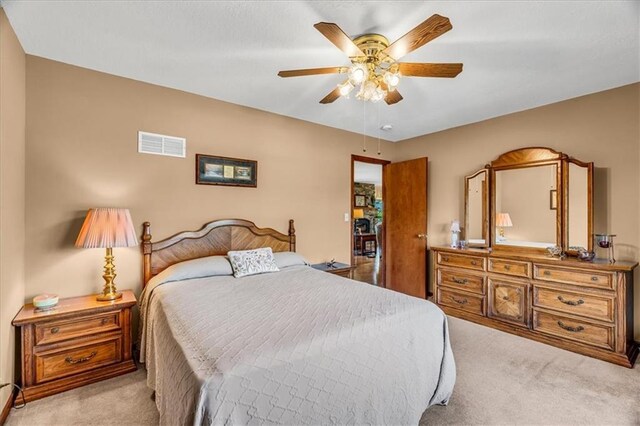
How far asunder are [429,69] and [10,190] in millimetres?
2972

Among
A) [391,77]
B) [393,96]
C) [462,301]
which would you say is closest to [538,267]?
[462,301]

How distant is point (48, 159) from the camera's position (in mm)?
2441

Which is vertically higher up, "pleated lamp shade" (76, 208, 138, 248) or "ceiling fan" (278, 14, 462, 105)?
"ceiling fan" (278, 14, 462, 105)

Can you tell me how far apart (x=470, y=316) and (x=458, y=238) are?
1.06m

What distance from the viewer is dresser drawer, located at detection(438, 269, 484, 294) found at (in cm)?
355

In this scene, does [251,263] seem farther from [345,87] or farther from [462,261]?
[462,261]

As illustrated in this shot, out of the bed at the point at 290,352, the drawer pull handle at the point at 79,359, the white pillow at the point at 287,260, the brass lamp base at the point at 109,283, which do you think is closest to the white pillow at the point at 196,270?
the bed at the point at 290,352

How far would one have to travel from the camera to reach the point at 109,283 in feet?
8.04

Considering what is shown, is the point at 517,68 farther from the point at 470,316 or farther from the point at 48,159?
the point at 48,159

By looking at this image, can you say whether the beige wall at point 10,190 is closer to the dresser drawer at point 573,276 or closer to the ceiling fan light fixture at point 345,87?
the ceiling fan light fixture at point 345,87

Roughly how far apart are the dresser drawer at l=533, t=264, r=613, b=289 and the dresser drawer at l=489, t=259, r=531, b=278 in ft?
0.25

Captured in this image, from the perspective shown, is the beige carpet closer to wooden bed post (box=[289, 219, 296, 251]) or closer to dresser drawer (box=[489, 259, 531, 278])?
dresser drawer (box=[489, 259, 531, 278])

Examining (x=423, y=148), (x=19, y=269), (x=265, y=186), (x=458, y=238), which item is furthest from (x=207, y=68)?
(x=458, y=238)

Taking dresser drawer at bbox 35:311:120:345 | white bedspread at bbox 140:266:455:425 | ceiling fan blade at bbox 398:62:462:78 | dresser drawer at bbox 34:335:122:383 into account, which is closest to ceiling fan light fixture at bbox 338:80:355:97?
ceiling fan blade at bbox 398:62:462:78
